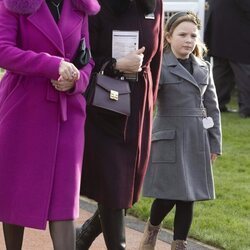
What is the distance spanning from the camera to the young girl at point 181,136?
5094 mm

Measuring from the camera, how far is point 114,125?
4473 millimetres

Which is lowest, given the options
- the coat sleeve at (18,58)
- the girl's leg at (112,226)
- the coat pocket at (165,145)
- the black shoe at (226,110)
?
the black shoe at (226,110)

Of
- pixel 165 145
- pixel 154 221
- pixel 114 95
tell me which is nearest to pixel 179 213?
pixel 154 221

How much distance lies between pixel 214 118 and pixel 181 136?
0.97 ft

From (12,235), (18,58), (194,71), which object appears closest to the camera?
(18,58)

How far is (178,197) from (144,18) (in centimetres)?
122

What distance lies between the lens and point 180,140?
200 inches

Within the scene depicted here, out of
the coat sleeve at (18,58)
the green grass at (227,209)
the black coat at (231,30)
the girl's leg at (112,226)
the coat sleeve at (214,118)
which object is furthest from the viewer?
the black coat at (231,30)

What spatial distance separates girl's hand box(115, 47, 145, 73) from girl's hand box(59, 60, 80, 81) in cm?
46

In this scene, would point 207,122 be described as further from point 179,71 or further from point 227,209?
point 227,209

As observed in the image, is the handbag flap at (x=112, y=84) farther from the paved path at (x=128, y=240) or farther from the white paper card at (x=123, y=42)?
the paved path at (x=128, y=240)

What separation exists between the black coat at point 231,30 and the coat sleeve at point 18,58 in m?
7.56

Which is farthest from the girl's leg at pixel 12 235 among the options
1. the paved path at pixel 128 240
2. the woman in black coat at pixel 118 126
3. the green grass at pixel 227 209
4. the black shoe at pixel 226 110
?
the black shoe at pixel 226 110

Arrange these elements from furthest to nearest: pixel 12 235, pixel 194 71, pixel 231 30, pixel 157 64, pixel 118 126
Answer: pixel 231 30
pixel 194 71
pixel 157 64
pixel 118 126
pixel 12 235
